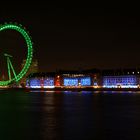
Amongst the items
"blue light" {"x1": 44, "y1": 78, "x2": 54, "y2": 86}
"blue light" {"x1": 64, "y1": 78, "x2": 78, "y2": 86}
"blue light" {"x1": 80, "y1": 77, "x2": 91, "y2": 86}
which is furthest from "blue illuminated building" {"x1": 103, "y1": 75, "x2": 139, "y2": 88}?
"blue light" {"x1": 44, "y1": 78, "x2": 54, "y2": 86}

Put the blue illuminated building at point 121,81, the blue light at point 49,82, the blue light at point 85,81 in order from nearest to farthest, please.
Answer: the blue illuminated building at point 121,81 → the blue light at point 85,81 → the blue light at point 49,82

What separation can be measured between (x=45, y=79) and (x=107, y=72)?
63.9 feet

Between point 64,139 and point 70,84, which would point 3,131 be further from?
point 70,84

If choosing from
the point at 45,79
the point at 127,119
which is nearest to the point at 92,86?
the point at 45,79

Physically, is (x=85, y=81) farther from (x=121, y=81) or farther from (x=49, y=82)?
(x=49, y=82)

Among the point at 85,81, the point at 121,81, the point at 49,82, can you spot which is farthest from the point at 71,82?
the point at 121,81

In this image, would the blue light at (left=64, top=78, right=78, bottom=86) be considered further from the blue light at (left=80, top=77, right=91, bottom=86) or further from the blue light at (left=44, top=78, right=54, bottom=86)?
the blue light at (left=44, top=78, right=54, bottom=86)

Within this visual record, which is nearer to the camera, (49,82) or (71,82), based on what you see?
(71,82)

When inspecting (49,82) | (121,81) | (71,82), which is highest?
(49,82)

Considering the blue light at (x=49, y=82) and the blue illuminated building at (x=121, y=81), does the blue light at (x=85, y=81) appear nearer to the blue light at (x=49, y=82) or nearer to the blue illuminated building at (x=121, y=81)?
the blue illuminated building at (x=121, y=81)

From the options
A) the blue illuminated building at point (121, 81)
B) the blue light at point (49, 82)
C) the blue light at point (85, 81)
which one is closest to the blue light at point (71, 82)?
the blue light at point (85, 81)

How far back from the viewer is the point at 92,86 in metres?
110

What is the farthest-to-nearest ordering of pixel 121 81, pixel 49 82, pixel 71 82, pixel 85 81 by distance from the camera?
1. pixel 49 82
2. pixel 71 82
3. pixel 85 81
4. pixel 121 81

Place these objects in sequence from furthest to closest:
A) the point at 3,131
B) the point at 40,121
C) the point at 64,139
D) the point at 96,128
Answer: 1. the point at 40,121
2. the point at 96,128
3. the point at 3,131
4. the point at 64,139
